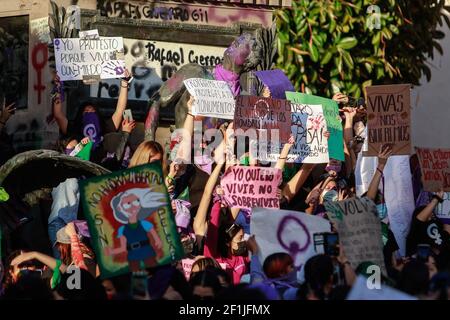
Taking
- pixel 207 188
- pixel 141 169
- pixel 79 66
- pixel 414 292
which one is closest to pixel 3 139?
pixel 79 66

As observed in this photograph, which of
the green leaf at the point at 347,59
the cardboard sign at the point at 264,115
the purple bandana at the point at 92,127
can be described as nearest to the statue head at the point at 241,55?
the cardboard sign at the point at 264,115

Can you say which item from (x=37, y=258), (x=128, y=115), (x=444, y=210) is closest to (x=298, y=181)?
(x=444, y=210)

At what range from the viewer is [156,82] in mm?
16547

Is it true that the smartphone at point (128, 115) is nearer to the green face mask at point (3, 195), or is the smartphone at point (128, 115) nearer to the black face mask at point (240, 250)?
the black face mask at point (240, 250)

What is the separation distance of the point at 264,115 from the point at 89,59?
5.57ft

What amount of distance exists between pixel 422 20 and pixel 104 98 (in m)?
4.85

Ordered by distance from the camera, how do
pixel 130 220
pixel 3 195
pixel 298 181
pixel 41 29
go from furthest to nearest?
pixel 41 29
pixel 298 181
pixel 3 195
pixel 130 220

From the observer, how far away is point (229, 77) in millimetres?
15789

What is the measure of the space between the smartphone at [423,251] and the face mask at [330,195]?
96 centimetres

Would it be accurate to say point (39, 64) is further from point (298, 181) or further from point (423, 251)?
point (423, 251)

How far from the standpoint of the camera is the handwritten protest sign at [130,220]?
1213 centimetres

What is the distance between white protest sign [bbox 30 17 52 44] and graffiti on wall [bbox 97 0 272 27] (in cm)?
63
